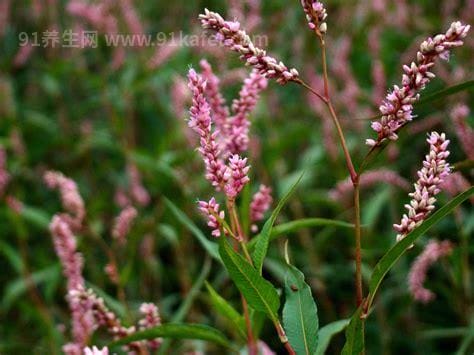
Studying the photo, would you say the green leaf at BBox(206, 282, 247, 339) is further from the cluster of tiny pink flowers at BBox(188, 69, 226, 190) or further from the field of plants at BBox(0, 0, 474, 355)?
the cluster of tiny pink flowers at BBox(188, 69, 226, 190)

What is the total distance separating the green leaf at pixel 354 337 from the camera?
98 centimetres

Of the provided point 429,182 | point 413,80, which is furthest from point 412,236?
point 413,80

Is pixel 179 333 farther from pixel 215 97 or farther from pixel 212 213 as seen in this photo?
pixel 215 97

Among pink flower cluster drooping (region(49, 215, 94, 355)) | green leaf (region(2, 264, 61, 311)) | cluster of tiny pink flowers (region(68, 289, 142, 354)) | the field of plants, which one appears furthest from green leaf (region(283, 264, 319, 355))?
green leaf (region(2, 264, 61, 311))

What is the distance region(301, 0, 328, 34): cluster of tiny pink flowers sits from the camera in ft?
3.30

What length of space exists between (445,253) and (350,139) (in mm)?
1480

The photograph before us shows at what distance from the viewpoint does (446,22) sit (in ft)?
11.1

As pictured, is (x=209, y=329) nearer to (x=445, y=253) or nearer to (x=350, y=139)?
(x=445, y=253)

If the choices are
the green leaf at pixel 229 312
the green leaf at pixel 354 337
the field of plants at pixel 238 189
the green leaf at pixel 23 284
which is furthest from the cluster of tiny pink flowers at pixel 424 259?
the green leaf at pixel 23 284

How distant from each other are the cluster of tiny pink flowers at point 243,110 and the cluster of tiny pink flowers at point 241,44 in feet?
0.84

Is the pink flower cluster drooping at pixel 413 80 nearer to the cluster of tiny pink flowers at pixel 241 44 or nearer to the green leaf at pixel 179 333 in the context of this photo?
the cluster of tiny pink flowers at pixel 241 44

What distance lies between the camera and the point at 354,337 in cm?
99

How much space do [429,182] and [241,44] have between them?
1.06 ft

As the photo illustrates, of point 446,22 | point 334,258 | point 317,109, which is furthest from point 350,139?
point 446,22
